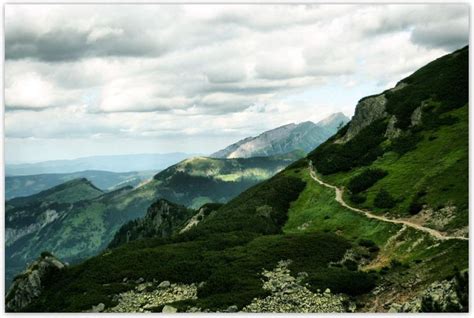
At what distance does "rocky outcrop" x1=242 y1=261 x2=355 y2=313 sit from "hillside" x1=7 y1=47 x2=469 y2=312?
0.12 meters

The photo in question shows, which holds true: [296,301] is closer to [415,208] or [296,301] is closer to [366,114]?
[415,208]

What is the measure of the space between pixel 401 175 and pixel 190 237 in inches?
1504

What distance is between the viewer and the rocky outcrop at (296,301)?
42.3 metres

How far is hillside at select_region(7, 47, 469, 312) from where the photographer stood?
4409 centimetres

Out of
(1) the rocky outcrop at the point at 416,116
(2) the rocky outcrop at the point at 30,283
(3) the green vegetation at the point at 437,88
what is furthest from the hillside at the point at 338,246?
(2) the rocky outcrop at the point at 30,283

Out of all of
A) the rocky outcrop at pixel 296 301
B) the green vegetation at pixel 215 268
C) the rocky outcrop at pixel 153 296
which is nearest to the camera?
the rocky outcrop at pixel 296 301

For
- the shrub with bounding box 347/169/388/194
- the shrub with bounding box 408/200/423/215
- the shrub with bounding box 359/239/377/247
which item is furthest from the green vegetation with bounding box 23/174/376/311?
the shrub with bounding box 347/169/388/194

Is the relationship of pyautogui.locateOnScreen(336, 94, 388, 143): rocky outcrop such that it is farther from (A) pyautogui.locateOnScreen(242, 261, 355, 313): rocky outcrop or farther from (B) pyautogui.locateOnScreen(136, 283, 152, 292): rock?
(B) pyautogui.locateOnScreen(136, 283, 152, 292): rock

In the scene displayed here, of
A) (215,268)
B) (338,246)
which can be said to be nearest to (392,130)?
(338,246)

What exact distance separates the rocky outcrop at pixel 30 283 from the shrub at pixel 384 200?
4905 centimetres

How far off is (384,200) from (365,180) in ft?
41.9

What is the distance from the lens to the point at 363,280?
46188 millimetres

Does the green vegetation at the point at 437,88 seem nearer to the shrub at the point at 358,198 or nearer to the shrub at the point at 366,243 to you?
the shrub at the point at 358,198

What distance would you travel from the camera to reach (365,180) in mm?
86875
